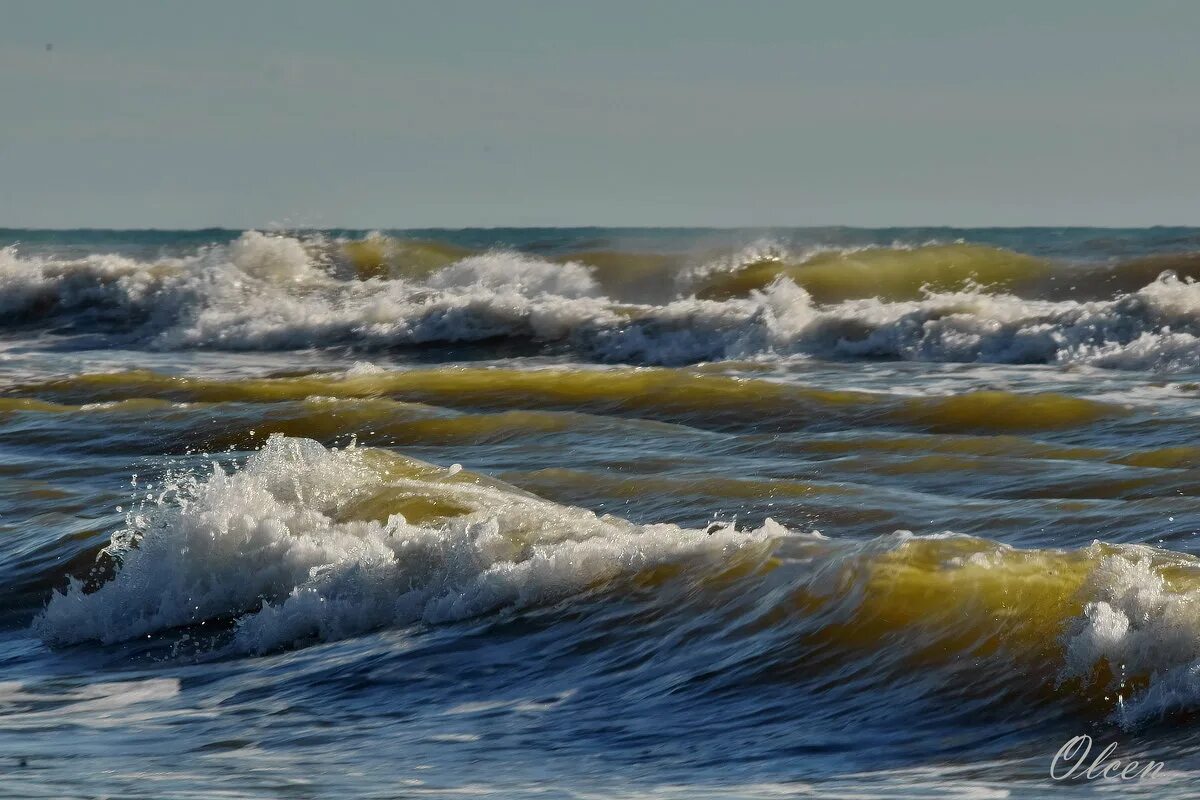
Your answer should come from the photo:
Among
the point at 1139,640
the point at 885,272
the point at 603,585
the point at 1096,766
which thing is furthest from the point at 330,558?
the point at 885,272

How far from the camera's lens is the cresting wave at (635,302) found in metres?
20.5

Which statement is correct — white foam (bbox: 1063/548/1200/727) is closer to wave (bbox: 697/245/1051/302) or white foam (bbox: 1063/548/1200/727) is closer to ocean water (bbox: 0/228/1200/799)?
ocean water (bbox: 0/228/1200/799)

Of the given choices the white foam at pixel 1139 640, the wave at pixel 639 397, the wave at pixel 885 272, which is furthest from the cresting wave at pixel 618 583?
Result: the wave at pixel 885 272

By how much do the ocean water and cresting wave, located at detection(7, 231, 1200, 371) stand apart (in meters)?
3.12

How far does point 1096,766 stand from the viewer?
180 inches

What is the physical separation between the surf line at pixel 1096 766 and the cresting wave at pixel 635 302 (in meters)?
14.0

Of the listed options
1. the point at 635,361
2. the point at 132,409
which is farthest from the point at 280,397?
the point at 635,361

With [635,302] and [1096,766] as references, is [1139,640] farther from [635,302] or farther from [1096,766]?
[635,302]

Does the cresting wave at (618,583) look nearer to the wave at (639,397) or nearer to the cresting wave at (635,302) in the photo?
the wave at (639,397)

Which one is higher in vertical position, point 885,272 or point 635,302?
point 885,272

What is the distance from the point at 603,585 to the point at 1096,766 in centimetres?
270

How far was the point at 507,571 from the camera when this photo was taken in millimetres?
7023

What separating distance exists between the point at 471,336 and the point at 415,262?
8860 millimetres

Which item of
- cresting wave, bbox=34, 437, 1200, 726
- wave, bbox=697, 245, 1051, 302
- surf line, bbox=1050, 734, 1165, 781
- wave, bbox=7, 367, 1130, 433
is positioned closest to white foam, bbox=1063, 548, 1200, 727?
cresting wave, bbox=34, 437, 1200, 726
